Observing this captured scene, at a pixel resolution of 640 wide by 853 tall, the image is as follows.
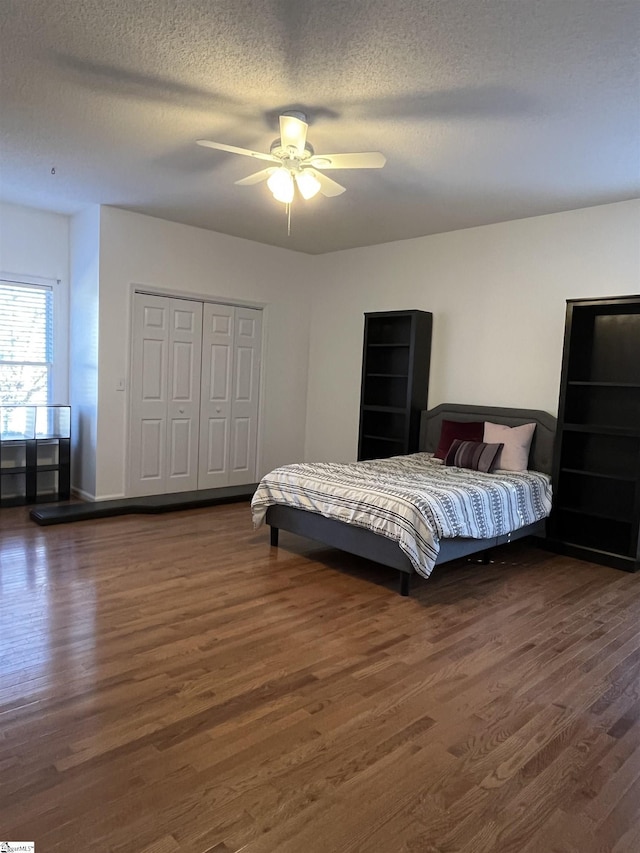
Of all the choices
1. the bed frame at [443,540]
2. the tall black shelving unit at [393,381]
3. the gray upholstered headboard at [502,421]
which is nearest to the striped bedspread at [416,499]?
the bed frame at [443,540]

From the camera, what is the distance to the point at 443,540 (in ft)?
12.0

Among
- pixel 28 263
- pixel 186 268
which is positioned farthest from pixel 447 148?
pixel 28 263

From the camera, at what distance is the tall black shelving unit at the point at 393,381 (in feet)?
18.5

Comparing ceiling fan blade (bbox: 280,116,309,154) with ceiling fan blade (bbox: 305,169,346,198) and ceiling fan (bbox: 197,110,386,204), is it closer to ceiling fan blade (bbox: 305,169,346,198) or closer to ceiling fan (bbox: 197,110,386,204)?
ceiling fan (bbox: 197,110,386,204)

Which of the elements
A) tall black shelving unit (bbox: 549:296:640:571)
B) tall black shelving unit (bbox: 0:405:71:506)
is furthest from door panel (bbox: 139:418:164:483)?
tall black shelving unit (bbox: 549:296:640:571)

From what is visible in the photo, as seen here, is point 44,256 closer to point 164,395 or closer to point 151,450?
point 164,395

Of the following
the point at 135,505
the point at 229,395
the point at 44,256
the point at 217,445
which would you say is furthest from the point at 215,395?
the point at 44,256

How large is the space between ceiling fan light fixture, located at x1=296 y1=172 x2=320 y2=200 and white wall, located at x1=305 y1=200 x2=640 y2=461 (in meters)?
2.41

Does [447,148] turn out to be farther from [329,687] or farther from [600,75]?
[329,687]

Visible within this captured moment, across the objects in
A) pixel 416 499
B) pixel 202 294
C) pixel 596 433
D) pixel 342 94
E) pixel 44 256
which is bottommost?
pixel 416 499

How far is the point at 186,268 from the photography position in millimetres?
5781

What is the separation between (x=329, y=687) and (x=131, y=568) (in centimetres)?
188

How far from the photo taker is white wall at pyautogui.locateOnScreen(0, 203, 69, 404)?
5.34 m

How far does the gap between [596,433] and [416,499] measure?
1893 mm
